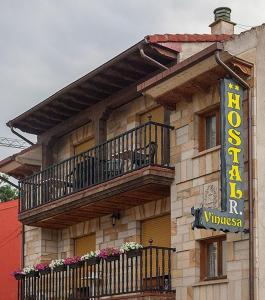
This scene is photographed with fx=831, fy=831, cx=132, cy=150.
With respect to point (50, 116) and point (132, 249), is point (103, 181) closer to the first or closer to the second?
point (132, 249)

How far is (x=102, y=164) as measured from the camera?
59.3 feet

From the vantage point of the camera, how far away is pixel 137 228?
18406mm

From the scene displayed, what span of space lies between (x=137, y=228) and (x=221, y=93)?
498cm

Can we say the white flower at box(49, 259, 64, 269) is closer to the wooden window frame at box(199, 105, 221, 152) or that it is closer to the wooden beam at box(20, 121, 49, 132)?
the wooden beam at box(20, 121, 49, 132)

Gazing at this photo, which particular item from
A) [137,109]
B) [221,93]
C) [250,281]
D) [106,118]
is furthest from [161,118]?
[250,281]

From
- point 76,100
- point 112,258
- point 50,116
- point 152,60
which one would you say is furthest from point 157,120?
point 50,116

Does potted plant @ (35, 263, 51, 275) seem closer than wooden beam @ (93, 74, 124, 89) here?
No

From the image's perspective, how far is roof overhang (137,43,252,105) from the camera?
14.7 metres

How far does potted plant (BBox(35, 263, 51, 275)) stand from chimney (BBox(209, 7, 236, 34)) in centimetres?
678

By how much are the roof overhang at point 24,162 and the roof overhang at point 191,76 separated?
6735 mm

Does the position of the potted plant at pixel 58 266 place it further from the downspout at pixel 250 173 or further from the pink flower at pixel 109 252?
the downspout at pixel 250 173

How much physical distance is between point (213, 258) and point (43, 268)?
222 inches

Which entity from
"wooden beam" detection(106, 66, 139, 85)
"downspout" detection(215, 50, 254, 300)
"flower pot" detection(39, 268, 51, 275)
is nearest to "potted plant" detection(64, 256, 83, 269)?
"flower pot" detection(39, 268, 51, 275)

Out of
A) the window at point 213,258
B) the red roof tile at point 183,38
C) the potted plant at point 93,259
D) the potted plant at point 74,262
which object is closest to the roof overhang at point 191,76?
the red roof tile at point 183,38
